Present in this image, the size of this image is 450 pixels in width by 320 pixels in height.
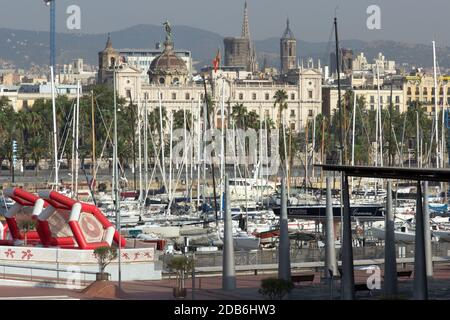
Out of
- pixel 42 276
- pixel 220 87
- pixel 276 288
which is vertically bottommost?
pixel 42 276

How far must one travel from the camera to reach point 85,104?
12644cm

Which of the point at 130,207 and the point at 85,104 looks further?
the point at 85,104

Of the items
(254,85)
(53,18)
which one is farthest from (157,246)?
(254,85)

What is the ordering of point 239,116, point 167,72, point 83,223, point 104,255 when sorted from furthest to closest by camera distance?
point 167,72, point 239,116, point 83,223, point 104,255

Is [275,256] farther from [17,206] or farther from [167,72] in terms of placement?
[167,72]

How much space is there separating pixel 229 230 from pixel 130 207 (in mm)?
35583

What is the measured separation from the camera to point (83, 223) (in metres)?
48.6

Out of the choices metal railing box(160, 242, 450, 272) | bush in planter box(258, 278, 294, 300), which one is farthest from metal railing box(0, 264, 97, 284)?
bush in planter box(258, 278, 294, 300)

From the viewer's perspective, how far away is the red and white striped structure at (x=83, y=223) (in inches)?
1877

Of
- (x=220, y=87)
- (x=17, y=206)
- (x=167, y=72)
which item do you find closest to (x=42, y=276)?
(x=17, y=206)

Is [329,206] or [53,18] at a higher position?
[53,18]

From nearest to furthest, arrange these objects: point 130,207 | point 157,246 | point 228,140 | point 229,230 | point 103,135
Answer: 1. point 229,230
2. point 157,246
3. point 130,207
4. point 228,140
5. point 103,135

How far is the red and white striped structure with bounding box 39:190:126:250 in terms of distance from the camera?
156 feet
